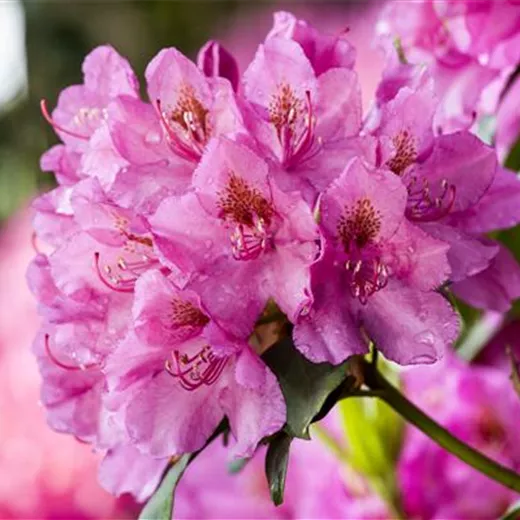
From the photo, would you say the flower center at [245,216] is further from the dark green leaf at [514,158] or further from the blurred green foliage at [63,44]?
the blurred green foliage at [63,44]

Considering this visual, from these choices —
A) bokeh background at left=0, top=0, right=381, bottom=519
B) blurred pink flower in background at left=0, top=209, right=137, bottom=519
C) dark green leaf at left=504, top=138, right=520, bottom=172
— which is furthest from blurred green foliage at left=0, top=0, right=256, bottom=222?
dark green leaf at left=504, top=138, right=520, bottom=172

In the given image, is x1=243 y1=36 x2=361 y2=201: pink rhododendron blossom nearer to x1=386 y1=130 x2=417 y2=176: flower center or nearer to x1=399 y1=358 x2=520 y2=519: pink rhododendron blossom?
x1=386 y1=130 x2=417 y2=176: flower center

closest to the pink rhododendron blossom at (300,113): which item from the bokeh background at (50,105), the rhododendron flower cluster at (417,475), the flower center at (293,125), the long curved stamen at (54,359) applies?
the flower center at (293,125)

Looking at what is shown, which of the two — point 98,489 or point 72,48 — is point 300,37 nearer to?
point 98,489

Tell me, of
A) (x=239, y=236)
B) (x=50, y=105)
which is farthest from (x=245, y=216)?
(x=50, y=105)

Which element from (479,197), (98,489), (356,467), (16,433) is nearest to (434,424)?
(479,197)

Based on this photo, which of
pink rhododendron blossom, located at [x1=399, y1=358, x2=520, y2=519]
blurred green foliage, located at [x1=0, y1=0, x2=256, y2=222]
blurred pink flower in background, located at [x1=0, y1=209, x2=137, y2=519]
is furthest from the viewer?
blurred green foliage, located at [x1=0, y1=0, x2=256, y2=222]
